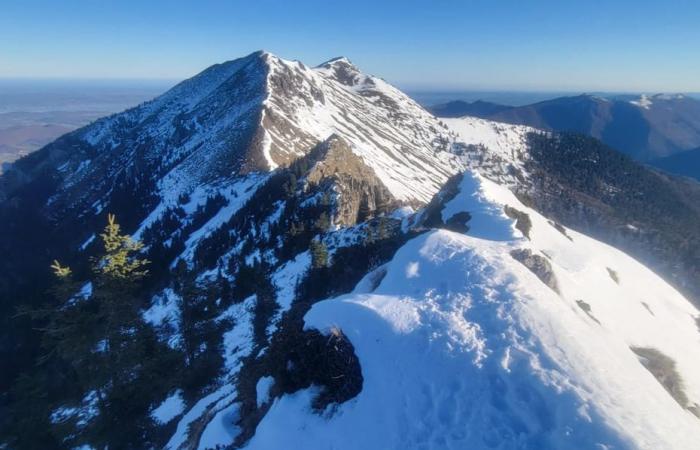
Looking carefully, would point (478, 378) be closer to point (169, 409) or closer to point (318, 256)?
point (169, 409)

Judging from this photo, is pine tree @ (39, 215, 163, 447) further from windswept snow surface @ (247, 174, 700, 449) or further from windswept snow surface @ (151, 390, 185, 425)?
windswept snow surface @ (247, 174, 700, 449)

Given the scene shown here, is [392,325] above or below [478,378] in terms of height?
above

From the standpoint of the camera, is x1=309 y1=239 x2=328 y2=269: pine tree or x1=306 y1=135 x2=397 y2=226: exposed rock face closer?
x1=309 y1=239 x2=328 y2=269: pine tree

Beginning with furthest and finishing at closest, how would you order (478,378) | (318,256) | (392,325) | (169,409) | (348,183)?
1. (348,183)
2. (318,256)
3. (169,409)
4. (392,325)
5. (478,378)

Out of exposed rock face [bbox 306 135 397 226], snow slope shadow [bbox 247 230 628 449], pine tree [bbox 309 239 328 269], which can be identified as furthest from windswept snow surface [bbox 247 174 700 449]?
exposed rock face [bbox 306 135 397 226]

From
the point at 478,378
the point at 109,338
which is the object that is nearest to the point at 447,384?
the point at 478,378

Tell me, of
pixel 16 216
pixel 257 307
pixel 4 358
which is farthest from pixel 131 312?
pixel 16 216
